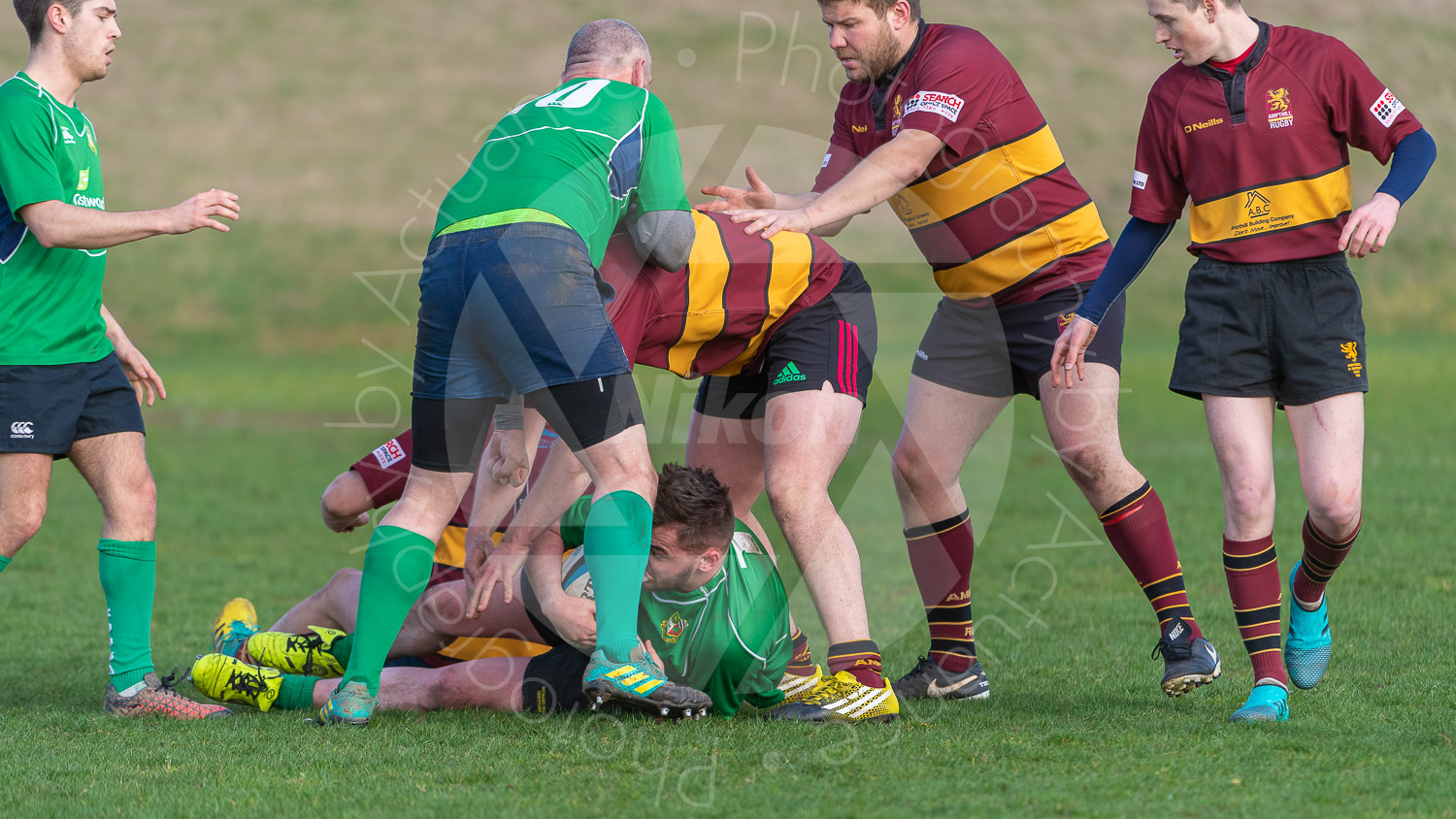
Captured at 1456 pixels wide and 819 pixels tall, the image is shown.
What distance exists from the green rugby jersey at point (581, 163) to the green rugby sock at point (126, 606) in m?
1.76

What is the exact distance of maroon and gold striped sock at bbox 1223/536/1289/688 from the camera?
4.45 metres

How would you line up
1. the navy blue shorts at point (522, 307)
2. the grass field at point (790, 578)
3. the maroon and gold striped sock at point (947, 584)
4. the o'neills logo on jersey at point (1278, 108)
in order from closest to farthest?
the grass field at point (790, 578)
the navy blue shorts at point (522, 307)
the o'neills logo on jersey at point (1278, 108)
the maroon and gold striped sock at point (947, 584)

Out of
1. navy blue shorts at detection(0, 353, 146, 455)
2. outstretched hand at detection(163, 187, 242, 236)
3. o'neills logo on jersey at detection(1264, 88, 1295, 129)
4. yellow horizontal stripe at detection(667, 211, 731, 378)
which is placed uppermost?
o'neills logo on jersey at detection(1264, 88, 1295, 129)

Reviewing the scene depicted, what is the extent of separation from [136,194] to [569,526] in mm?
33004

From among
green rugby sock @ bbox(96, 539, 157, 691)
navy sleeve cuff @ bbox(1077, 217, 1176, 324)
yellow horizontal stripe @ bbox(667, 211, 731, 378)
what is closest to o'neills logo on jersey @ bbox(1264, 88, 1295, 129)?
navy sleeve cuff @ bbox(1077, 217, 1176, 324)

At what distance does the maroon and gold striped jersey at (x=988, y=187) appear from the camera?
5020 millimetres

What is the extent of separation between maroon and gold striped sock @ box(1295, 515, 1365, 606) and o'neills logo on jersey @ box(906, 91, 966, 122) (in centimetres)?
186

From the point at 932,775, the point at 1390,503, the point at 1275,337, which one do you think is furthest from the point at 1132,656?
the point at 1390,503

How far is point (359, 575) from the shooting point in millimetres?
5496

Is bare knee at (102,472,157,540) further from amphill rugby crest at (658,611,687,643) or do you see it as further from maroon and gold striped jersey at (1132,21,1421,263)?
maroon and gold striped jersey at (1132,21,1421,263)

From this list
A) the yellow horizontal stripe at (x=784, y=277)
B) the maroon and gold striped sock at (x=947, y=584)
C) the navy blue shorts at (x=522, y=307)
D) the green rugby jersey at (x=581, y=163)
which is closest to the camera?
the navy blue shorts at (x=522, y=307)

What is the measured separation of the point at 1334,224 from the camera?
14.5 ft

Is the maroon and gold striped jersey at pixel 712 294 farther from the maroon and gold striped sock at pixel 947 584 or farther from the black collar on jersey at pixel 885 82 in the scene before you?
the maroon and gold striped sock at pixel 947 584

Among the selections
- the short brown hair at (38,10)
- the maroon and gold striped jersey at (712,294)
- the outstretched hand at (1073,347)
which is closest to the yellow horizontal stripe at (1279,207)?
the outstretched hand at (1073,347)
